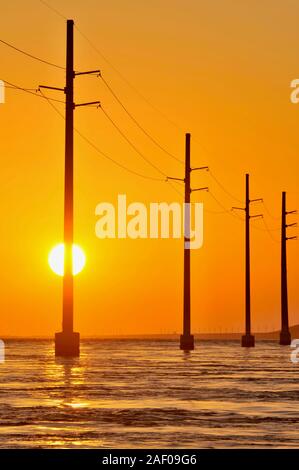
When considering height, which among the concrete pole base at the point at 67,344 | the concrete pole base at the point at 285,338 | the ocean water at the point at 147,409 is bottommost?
the concrete pole base at the point at 285,338

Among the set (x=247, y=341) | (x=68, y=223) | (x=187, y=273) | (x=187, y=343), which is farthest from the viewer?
(x=247, y=341)

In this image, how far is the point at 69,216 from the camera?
5059cm

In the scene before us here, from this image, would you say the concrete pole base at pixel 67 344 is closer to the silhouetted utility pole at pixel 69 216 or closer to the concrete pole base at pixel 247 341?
the silhouetted utility pole at pixel 69 216

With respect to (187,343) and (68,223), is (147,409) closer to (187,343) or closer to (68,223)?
(68,223)

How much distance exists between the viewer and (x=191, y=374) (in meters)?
41.8

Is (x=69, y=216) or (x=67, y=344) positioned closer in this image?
(x=69, y=216)

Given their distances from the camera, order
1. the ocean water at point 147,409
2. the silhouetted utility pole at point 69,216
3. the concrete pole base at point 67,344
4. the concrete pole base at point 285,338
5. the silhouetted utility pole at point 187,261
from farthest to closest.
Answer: the concrete pole base at point 285,338
the silhouetted utility pole at point 187,261
the concrete pole base at point 67,344
the silhouetted utility pole at point 69,216
the ocean water at point 147,409

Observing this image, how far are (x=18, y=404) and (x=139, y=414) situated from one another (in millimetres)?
3535

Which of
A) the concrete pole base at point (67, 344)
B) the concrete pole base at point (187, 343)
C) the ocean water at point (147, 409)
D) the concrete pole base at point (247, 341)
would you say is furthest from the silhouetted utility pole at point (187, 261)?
the ocean water at point (147, 409)

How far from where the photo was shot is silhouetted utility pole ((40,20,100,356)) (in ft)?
165

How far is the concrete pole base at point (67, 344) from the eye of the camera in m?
51.6

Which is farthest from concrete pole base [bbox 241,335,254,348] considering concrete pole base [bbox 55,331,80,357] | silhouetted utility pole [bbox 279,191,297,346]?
concrete pole base [bbox 55,331,80,357]

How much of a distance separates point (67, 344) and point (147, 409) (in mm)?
26932

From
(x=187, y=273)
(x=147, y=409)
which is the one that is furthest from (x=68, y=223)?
(x=187, y=273)
